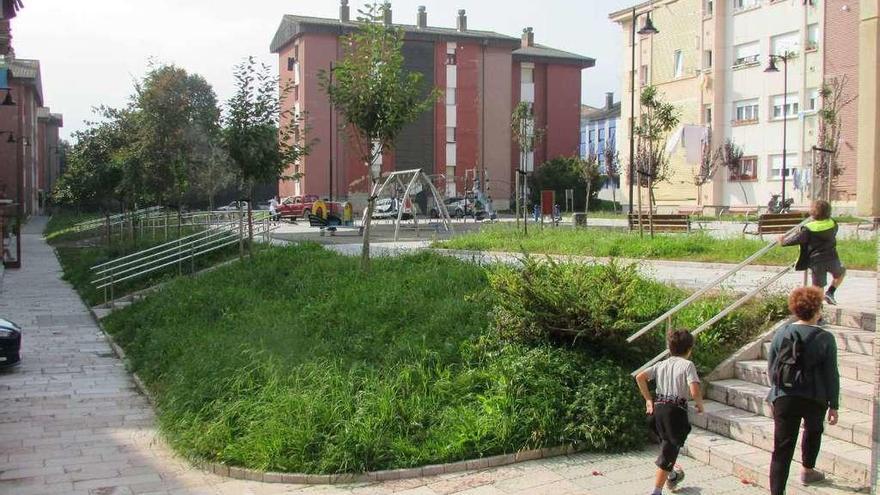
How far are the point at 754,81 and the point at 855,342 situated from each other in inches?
1677

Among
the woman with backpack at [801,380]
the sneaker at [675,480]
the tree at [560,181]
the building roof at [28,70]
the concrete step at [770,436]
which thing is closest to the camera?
the woman with backpack at [801,380]

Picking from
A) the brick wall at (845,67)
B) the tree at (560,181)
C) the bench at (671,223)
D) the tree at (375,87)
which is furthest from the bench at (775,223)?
the tree at (560,181)

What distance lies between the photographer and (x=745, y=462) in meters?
6.23

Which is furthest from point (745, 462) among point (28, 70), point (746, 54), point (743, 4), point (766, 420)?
point (28, 70)

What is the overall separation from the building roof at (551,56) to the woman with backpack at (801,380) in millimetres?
62408

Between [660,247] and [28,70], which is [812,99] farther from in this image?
[28,70]

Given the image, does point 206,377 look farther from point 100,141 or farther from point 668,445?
point 100,141

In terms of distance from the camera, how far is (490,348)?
835 cm

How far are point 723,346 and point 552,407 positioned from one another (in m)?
1.99

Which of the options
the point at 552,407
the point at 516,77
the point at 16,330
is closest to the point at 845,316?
the point at 552,407

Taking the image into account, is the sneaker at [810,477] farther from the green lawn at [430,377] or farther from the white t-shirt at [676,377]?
the green lawn at [430,377]

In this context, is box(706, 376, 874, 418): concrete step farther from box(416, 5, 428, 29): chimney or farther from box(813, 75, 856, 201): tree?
box(416, 5, 428, 29): chimney

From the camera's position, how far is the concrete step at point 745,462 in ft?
18.7

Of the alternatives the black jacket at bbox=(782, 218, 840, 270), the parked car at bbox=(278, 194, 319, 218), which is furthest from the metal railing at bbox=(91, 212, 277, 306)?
the parked car at bbox=(278, 194, 319, 218)
